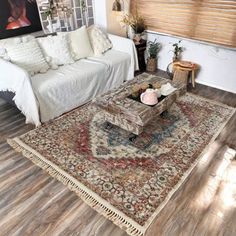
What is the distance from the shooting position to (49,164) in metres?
2.13

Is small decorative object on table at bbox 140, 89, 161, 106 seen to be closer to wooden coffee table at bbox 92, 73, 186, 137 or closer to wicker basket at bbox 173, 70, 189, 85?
wooden coffee table at bbox 92, 73, 186, 137

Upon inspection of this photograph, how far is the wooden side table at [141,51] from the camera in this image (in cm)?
382

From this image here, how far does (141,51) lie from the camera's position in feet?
12.9

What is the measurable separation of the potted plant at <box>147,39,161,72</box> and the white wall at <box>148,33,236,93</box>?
0.58ft

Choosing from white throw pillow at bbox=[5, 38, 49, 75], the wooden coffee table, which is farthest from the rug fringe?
white throw pillow at bbox=[5, 38, 49, 75]

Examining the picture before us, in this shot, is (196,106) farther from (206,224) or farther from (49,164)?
(49,164)

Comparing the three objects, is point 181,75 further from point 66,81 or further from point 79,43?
point 66,81

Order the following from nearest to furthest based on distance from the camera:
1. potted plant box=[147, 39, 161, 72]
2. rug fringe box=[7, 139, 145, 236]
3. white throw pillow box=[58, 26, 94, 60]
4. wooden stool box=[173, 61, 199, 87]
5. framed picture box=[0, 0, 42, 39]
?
rug fringe box=[7, 139, 145, 236], framed picture box=[0, 0, 42, 39], white throw pillow box=[58, 26, 94, 60], wooden stool box=[173, 61, 199, 87], potted plant box=[147, 39, 161, 72]

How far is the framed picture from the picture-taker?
9.46ft

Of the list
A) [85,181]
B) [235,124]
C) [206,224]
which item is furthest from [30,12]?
[206,224]

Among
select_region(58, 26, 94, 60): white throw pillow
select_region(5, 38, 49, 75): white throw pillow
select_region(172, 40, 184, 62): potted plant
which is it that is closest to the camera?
select_region(5, 38, 49, 75): white throw pillow

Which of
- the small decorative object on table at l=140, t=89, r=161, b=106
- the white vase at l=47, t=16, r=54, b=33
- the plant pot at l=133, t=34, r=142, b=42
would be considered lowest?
the small decorative object on table at l=140, t=89, r=161, b=106

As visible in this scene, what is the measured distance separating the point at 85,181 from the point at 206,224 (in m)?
1.00

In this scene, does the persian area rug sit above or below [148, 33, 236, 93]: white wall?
below
